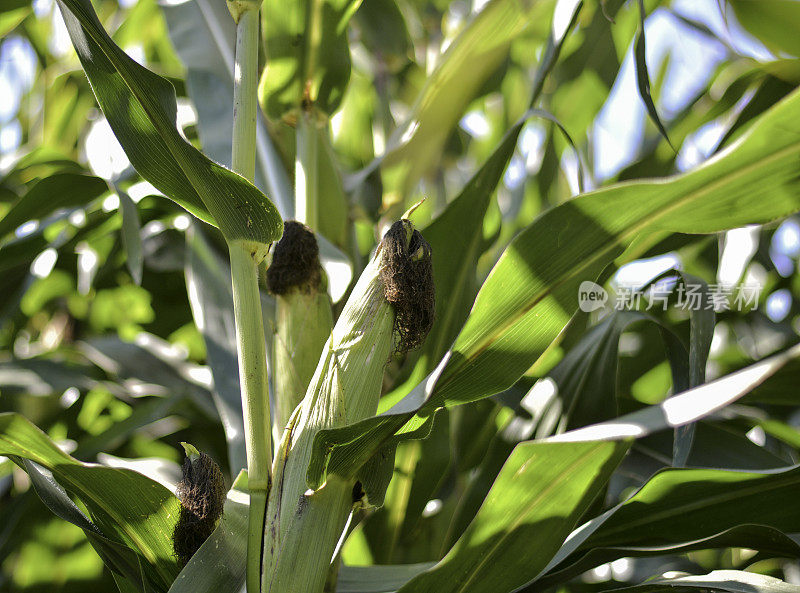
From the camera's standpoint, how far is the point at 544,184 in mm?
781

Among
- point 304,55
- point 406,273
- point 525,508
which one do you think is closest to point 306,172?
point 304,55

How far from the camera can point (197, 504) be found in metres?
0.40

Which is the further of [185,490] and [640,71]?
[640,71]


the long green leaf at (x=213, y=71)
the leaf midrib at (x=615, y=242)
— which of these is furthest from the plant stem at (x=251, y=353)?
the long green leaf at (x=213, y=71)

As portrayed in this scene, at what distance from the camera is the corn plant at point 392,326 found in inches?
15.1

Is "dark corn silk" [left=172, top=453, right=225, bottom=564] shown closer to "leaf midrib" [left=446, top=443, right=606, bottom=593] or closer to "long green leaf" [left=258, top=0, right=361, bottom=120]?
"leaf midrib" [left=446, top=443, right=606, bottom=593]

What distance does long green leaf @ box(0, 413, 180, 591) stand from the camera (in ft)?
1.27

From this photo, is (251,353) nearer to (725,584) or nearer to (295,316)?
(295,316)

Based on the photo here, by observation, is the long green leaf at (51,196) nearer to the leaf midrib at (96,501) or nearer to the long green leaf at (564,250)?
the leaf midrib at (96,501)

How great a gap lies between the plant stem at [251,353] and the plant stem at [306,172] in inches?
4.7

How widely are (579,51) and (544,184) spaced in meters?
0.15

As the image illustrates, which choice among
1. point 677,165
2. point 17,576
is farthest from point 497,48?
point 17,576

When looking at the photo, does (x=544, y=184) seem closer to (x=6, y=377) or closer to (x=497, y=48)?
(x=497, y=48)
